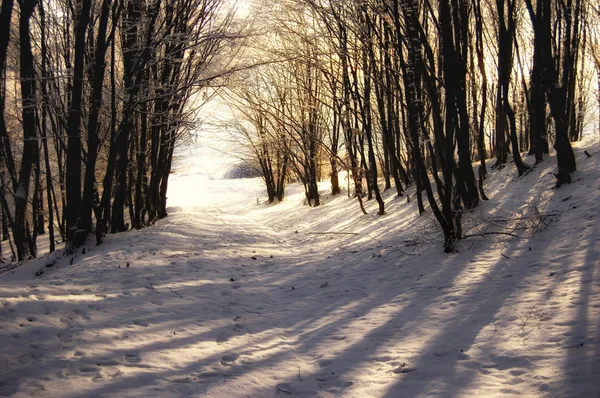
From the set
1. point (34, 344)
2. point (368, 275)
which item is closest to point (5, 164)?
point (34, 344)

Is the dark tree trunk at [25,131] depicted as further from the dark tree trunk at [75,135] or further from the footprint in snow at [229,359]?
the footprint in snow at [229,359]

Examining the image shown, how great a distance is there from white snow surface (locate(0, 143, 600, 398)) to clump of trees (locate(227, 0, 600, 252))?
1196mm

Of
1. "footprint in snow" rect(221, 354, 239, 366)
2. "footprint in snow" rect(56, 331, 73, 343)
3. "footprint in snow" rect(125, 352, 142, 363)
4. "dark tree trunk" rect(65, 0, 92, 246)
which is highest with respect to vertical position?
"dark tree trunk" rect(65, 0, 92, 246)

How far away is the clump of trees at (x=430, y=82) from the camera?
7.46 metres

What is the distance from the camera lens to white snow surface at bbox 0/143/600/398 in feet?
11.1

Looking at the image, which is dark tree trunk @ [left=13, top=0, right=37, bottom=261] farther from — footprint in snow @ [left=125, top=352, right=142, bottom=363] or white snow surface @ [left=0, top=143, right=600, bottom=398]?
footprint in snow @ [left=125, top=352, right=142, bottom=363]

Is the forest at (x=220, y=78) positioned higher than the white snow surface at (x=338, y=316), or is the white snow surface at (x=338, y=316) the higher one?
the forest at (x=220, y=78)

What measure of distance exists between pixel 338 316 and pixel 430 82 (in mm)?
4386

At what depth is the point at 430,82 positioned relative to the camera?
7059mm

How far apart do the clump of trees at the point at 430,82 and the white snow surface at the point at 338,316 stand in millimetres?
1196

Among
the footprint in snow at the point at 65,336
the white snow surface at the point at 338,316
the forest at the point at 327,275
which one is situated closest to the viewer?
the white snow surface at the point at 338,316

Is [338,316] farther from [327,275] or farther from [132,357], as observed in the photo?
[132,357]

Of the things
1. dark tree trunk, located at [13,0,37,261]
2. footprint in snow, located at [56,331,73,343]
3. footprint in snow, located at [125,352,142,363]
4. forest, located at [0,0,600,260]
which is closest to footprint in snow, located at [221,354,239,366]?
footprint in snow, located at [125,352,142,363]

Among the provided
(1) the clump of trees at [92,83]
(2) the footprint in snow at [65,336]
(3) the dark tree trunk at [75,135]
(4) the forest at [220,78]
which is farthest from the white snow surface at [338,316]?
(1) the clump of trees at [92,83]
